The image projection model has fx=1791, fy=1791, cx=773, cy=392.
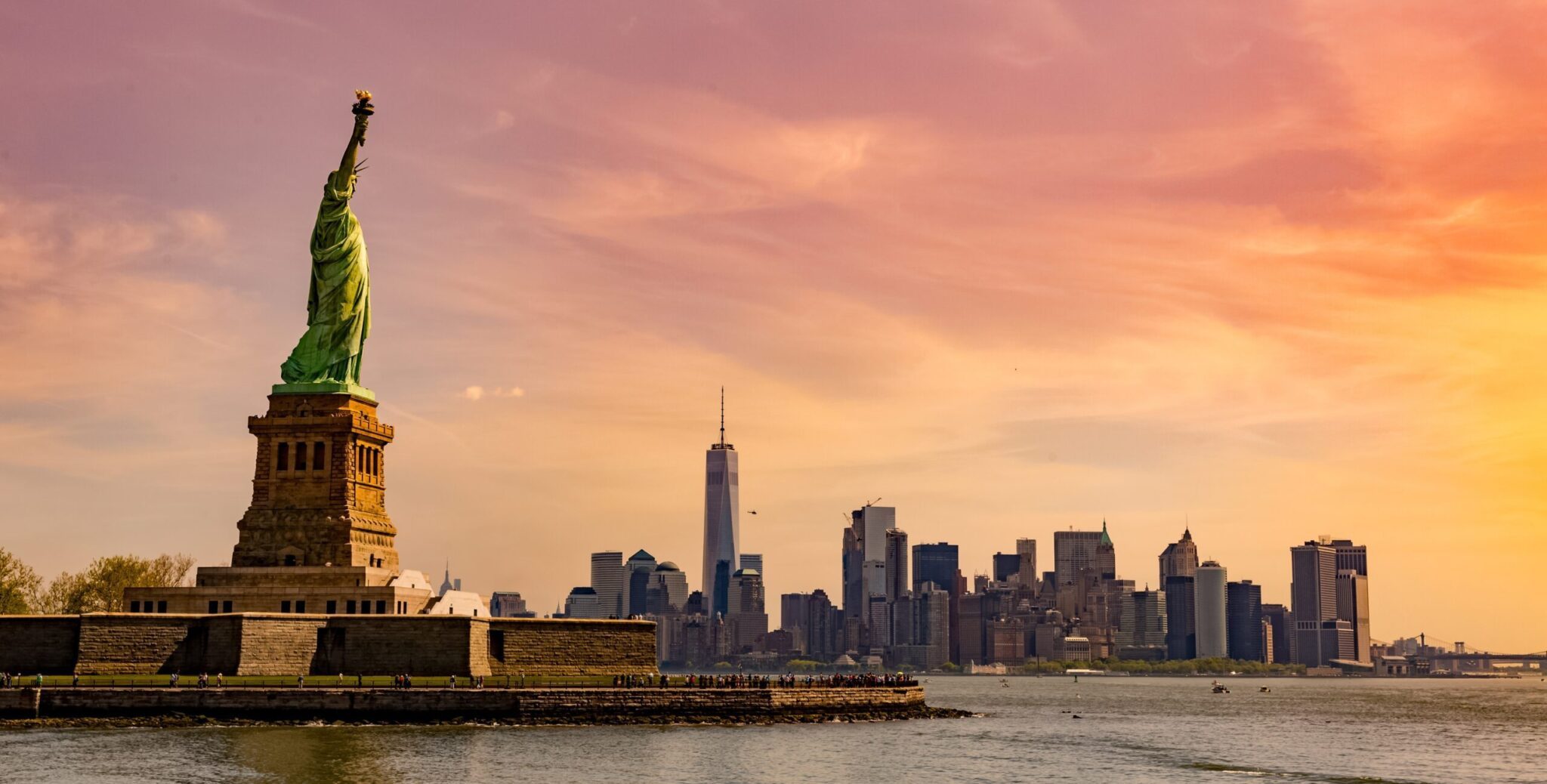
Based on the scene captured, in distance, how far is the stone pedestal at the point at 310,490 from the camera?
9625cm

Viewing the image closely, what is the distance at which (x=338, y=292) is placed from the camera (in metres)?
102

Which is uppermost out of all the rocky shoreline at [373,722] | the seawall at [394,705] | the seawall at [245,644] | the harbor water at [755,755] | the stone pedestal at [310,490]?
the stone pedestal at [310,490]

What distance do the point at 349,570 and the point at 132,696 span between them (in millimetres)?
13452

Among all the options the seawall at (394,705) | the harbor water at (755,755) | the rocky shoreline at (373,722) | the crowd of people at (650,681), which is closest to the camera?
the harbor water at (755,755)

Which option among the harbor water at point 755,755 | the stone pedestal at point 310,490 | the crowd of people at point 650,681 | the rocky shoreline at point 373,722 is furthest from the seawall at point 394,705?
the stone pedestal at point 310,490

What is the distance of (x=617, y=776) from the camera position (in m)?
69.5

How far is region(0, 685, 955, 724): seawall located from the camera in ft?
277

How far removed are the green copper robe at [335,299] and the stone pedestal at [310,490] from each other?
81.6 inches

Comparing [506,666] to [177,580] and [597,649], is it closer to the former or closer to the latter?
[597,649]

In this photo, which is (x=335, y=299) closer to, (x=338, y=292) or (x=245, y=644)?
(x=338, y=292)

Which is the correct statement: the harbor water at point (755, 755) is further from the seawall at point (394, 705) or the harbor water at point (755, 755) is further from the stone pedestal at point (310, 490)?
the stone pedestal at point (310, 490)

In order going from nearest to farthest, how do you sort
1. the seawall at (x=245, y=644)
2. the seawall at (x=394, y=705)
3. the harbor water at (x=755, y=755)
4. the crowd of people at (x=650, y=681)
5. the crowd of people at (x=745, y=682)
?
the harbor water at (x=755, y=755)
the seawall at (x=394, y=705)
the crowd of people at (x=650, y=681)
the seawall at (x=245, y=644)
the crowd of people at (x=745, y=682)

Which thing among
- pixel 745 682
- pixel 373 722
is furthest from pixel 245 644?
pixel 745 682

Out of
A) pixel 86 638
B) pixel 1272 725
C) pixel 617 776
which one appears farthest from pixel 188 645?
pixel 1272 725
